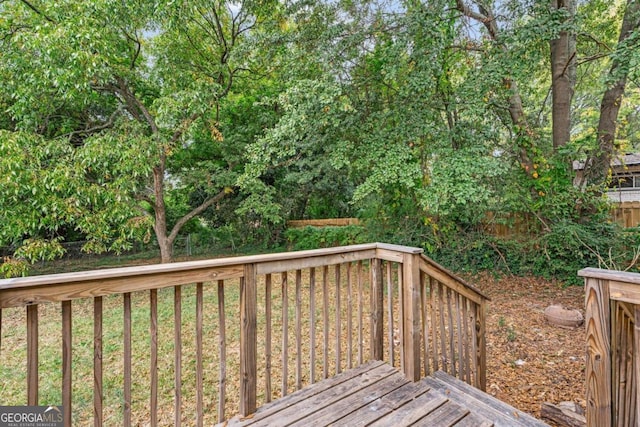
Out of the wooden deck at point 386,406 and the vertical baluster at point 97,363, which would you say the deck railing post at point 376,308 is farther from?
the vertical baluster at point 97,363

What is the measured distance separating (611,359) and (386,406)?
3.73ft

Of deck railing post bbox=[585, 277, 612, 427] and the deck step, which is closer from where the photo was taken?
deck railing post bbox=[585, 277, 612, 427]

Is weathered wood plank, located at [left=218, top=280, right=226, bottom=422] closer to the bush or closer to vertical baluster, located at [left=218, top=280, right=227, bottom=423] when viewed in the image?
vertical baluster, located at [left=218, top=280, right=227, bottom=423]

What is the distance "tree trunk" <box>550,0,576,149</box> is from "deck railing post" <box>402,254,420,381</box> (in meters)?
5.35

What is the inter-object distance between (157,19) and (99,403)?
6.07 m

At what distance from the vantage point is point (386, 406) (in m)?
1.79

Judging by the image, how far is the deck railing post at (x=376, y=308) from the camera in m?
2.25

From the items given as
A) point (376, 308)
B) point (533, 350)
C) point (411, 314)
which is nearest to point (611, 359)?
point (411, 314)

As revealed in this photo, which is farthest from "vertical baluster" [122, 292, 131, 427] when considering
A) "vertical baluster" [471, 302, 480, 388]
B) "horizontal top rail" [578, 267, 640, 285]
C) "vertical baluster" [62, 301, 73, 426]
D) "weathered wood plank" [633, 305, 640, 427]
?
"vertical baluster" [471, 302, 480, 388]

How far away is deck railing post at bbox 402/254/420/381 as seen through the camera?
2064 mm

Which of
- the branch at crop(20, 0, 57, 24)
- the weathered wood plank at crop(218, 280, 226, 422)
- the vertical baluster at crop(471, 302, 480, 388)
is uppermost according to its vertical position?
the branch at crop(20, 0, 57, 24)

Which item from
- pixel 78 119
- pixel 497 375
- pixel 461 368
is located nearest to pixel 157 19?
pixel 78 119

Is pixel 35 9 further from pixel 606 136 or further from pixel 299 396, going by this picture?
pixel 606 136

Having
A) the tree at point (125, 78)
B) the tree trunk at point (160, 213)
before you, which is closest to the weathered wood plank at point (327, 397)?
the tree at point (125, 78)
